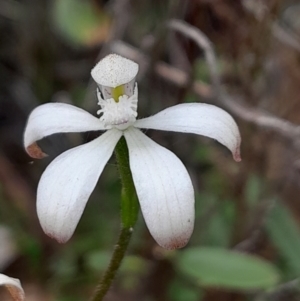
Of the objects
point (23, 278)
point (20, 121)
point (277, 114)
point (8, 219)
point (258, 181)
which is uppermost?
point (277, 114)

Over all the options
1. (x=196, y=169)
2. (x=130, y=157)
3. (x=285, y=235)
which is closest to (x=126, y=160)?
(x=130, y=157)

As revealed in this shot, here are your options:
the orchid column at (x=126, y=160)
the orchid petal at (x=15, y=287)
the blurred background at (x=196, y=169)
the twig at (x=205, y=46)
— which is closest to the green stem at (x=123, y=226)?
the orchid column at (x=126, y=160)

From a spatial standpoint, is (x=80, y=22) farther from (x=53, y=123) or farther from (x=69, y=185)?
(x=69, y=185)

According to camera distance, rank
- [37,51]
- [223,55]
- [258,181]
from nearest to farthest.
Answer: [258,181] < [223,55] < [37,51]

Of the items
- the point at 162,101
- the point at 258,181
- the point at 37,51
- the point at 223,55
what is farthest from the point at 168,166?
the point at 37,51

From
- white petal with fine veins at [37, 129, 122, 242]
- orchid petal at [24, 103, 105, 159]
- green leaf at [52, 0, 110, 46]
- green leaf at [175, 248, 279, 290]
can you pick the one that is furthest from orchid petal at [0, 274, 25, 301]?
green leaf at [52, 0, 110, 46]

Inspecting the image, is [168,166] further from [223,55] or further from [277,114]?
[223,55]
